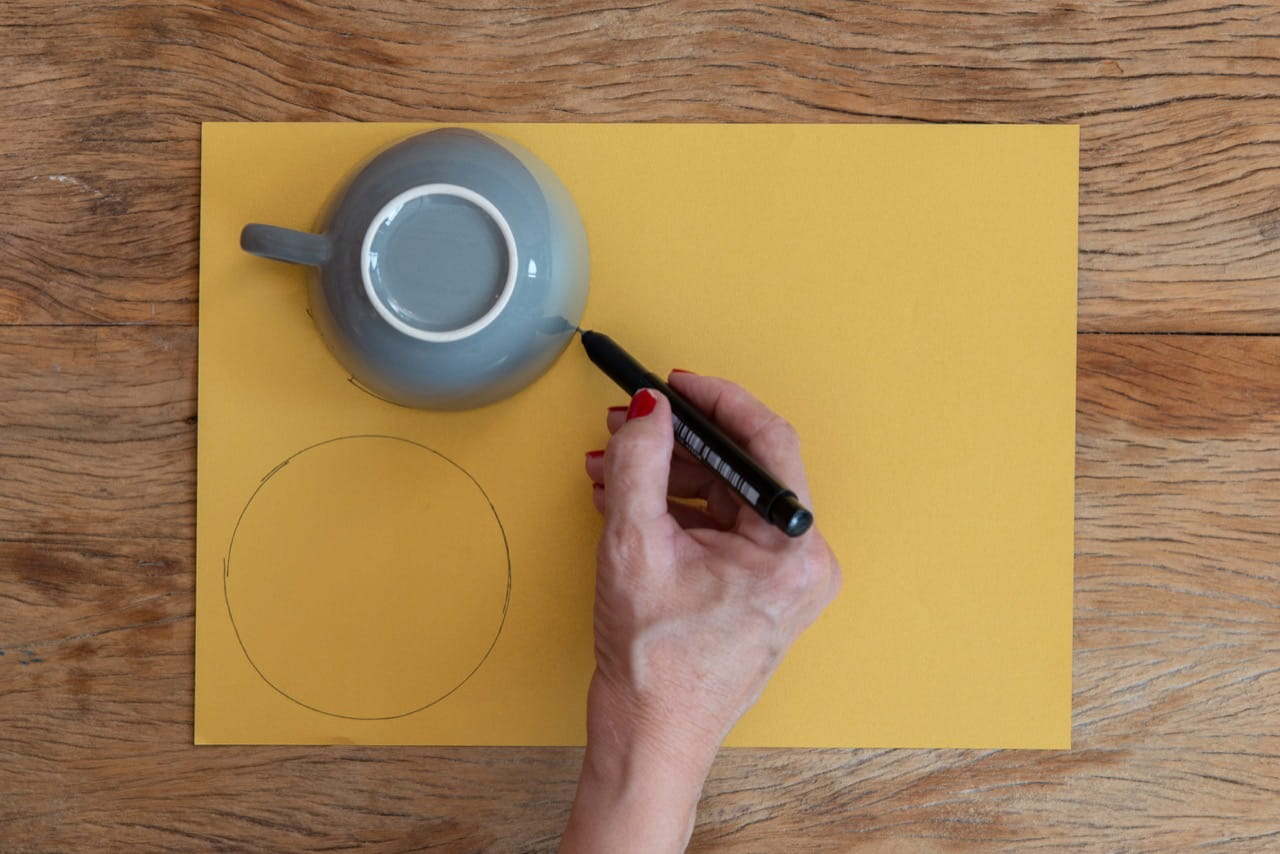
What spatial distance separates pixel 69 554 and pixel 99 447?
0.08 meters

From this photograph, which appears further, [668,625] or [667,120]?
[667,120]

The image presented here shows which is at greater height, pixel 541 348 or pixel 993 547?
pixel 541 348

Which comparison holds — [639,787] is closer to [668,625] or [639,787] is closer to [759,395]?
[668,625]

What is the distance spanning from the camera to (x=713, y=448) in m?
0.56

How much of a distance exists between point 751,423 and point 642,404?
71 mm

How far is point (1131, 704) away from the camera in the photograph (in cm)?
65

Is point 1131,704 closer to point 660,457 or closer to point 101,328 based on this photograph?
point 660,457

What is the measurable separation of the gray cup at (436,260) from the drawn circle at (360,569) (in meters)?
0.09

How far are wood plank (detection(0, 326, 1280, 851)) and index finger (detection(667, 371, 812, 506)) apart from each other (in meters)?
0.21

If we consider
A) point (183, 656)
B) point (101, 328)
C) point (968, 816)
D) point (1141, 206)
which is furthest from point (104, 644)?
point (1141, 206)

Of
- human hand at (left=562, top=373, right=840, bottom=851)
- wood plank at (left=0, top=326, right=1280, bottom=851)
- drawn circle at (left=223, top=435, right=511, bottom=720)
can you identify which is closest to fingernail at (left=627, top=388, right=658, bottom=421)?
human hand at (left=562, top=373, right=840, bottom=851)

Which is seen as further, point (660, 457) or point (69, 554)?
point (69, 554)

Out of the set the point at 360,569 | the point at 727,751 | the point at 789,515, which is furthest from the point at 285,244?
the point at 727,751

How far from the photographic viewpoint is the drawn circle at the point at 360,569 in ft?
2.14
